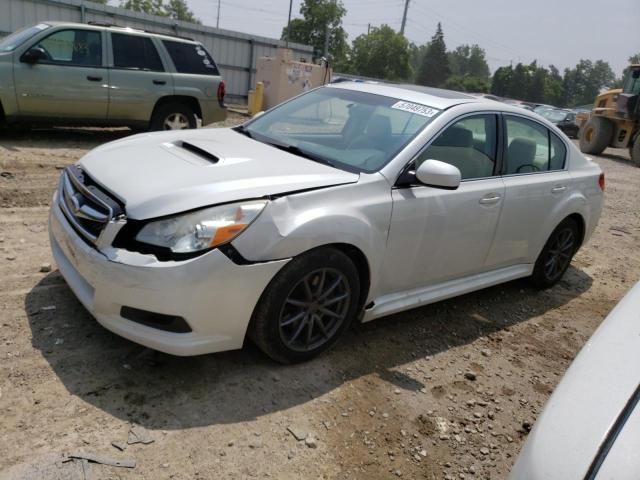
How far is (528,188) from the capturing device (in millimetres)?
4254

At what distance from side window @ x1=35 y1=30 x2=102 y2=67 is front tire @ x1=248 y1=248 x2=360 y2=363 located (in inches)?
272

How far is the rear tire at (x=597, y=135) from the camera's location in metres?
17.3

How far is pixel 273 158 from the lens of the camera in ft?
11.2

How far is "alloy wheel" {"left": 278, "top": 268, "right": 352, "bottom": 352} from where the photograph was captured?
10.1 feet

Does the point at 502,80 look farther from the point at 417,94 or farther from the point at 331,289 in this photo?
the point at 331,289

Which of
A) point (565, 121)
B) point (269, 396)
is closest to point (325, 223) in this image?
point (269, 396)

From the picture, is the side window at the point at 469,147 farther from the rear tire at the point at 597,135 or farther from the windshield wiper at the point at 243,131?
the rear tire at the point at 597,135

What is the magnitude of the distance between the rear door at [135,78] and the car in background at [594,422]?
8304 millimetres

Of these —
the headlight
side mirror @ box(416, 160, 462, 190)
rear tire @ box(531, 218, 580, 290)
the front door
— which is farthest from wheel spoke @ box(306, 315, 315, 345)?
rear tire @ box(531, 218, 580, 290)

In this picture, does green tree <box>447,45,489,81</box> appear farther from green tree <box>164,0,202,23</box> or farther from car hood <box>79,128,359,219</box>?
car hood <box>79,128,359,219</box>

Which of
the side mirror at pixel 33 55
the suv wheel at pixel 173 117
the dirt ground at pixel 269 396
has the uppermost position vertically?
the side mirror at pixel 33 55

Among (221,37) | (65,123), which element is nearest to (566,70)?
(221,37)

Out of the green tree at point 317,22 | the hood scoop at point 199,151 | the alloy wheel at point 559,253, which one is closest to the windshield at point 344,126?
the hood scoop at point 199,151

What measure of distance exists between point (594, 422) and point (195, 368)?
2130 mm
